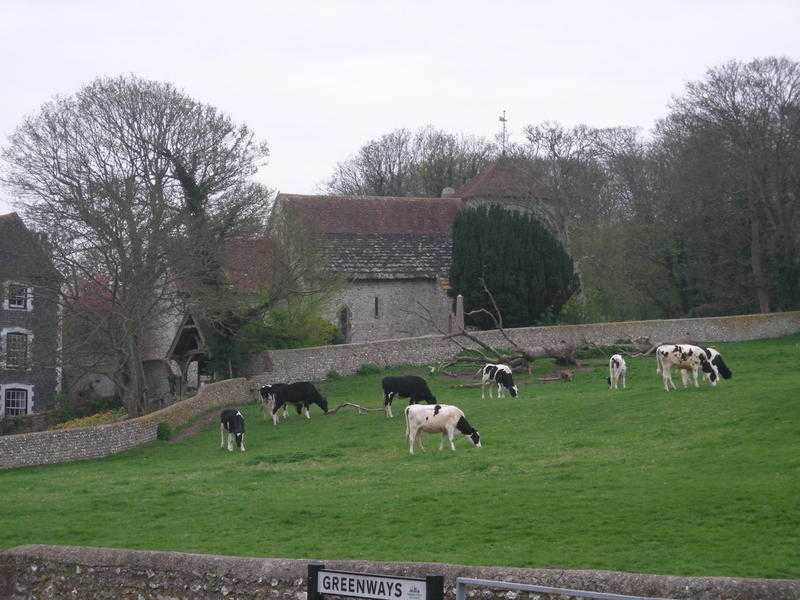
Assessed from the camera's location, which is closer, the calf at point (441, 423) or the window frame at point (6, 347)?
the calf at point (441, 423)

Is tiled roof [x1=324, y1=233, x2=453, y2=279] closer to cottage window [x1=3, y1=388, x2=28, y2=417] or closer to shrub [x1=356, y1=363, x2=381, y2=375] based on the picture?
shrub [x1=356, y1=363, x2=381, y2=375]

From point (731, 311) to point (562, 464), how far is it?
37.2m

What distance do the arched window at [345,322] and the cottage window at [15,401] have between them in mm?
15842

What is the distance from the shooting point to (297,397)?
127ft

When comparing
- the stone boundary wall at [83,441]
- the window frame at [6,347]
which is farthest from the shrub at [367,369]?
the window frame at [6,347]

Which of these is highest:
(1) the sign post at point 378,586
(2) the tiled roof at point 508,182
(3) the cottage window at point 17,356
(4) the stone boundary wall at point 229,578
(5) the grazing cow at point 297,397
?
(2) the tiled roof at point 508,182

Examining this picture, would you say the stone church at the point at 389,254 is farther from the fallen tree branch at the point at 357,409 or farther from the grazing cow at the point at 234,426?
the grazing cow at the point at 234,426

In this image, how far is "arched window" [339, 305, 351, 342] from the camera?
6022 centimetres

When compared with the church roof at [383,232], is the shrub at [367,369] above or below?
below

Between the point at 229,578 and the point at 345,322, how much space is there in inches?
1817

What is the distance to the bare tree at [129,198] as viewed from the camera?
141ft

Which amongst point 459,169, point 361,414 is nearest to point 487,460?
point 361,414

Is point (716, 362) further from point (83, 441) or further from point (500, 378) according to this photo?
point (83, 441)

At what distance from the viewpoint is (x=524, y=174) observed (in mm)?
66500
